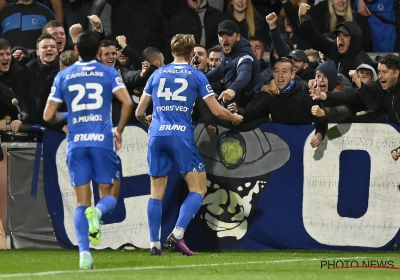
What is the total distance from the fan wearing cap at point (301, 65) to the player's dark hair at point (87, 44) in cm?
401

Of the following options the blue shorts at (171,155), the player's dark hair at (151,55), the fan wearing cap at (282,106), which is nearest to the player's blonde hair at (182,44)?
the blue shorts at (171,155)

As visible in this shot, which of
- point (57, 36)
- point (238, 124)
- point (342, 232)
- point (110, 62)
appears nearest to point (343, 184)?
point (342, 232)

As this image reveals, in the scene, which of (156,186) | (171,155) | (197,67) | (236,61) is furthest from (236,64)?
(156,186)

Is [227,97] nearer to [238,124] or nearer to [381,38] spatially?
[238,124]

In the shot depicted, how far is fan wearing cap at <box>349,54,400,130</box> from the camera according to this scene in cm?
1085

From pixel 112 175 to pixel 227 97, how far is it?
246cm

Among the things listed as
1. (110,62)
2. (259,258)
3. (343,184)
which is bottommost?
(259,258)

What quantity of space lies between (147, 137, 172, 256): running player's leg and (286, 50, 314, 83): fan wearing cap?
264cm

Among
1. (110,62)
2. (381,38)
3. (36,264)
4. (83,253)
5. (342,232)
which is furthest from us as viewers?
(381,38)

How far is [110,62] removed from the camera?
11922 millimetres

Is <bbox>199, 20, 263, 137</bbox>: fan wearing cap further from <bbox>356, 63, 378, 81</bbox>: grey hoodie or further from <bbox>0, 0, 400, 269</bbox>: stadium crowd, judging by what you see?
<bbox>356, 63, 378, 81</bbox>: grey hoodie

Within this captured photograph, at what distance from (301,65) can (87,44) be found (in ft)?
14.8

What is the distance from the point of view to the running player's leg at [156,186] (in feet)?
32.2

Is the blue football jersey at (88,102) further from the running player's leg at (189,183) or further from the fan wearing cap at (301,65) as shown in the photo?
the fan wearing cap at (301,65)
